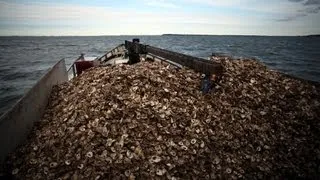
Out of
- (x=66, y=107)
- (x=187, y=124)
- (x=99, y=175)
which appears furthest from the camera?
(x=66, y=107)

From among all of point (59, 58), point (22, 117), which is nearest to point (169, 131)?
point (22, 117)

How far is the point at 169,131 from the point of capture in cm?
795

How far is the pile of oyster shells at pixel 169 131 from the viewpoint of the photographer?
691 cm

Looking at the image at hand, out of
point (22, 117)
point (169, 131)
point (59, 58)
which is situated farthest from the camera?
point (59, 58)

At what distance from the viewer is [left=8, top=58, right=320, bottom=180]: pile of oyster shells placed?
6.91m

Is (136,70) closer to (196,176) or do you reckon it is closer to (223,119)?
(223,119)

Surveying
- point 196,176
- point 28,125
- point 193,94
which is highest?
point 193,94

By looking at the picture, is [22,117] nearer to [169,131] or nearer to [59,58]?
[169,131]

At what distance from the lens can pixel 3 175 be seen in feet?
21.6

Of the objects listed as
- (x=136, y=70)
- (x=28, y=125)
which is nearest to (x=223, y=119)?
(x=136, y=70)

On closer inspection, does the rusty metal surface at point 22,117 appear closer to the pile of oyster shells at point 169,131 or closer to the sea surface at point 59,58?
the pile of oyster shells at point 169,131

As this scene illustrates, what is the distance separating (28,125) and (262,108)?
8.44 meters

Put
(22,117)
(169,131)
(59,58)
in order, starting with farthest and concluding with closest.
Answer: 1. (59,58)
2. (22,117)
3. (169,131)

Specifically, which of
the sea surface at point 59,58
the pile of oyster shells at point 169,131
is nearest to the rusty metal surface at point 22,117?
the pile of oyster shells at point 169,131
